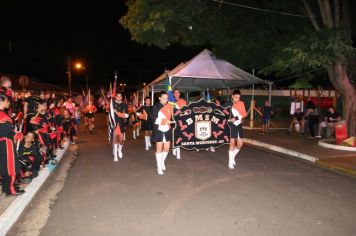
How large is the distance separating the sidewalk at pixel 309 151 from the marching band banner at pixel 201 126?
9.39ft

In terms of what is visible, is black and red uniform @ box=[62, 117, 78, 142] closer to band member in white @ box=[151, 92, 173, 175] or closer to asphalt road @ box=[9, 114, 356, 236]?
asphalt road @ box=[9, 114, 356, 236]

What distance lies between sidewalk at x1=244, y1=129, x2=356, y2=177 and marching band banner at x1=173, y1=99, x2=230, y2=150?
2.86m

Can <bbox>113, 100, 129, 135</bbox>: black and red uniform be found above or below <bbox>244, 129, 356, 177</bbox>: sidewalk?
above

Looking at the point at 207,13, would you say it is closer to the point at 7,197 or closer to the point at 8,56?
the point at 7,197

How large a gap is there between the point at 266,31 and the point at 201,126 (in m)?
6.53

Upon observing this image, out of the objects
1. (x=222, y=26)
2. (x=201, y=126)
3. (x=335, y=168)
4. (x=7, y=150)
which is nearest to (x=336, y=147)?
(x=335, y=168)

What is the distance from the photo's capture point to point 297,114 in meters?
16.3

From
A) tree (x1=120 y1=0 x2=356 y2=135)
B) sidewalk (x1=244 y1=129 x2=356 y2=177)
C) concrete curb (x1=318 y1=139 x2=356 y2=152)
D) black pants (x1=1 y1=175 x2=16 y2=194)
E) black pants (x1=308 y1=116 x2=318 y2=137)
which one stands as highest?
tree (x1=120 y1=0 x2=356 y2=135)

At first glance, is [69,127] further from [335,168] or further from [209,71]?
[335,168]

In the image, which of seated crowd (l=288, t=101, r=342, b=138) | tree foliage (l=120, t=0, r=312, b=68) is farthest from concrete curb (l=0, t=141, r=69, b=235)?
seated crowd (l=288, t=101, r=342, b=138)

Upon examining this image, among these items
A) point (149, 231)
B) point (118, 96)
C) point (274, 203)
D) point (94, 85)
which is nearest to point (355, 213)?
point (274, 203)

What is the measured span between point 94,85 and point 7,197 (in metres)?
63.5

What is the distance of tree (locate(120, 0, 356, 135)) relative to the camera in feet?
34.4

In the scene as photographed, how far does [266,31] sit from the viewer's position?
44.1 feet
